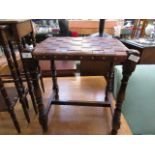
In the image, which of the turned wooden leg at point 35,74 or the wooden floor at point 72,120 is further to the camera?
the wooden floor at point 72,120

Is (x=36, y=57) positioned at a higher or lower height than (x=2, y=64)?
higher

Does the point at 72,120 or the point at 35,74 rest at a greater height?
the point at 35,74

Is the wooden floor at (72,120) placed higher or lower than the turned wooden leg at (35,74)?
lower

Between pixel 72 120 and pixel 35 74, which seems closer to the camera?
pixel 35 74

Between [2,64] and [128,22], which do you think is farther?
[128,22]

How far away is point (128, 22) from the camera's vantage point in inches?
88.0

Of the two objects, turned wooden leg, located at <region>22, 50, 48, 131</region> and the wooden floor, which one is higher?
turned wooden leg, located at <region>22, 50, 48, 131</region>

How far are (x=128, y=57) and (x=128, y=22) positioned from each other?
183 centimetres

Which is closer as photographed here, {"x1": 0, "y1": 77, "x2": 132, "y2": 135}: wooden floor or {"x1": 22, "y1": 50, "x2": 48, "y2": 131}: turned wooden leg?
{"x1": 22, "y1": 50, "x2": 48, "y2": 131}: turned wooden leg
